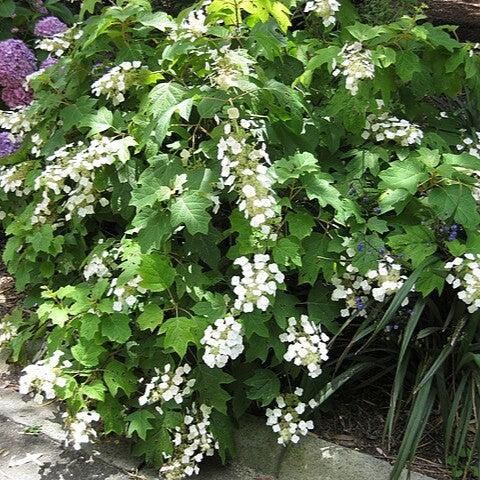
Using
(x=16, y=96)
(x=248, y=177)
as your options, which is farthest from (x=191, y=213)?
(x=16, y=96)

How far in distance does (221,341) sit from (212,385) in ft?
1.03

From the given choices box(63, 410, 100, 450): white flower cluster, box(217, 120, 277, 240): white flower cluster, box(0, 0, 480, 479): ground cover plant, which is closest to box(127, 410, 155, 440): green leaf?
box(0, 0, 480, 479): ground cover plant

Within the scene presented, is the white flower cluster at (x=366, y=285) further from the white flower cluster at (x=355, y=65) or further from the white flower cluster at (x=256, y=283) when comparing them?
the white flower cluster at (x=355, y=65)

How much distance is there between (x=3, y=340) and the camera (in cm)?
307

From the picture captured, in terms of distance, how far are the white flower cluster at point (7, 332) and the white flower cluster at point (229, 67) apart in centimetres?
138

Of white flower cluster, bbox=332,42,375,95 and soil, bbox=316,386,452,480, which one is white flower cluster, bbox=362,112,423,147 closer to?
white flower cluster, bbox=332,42,375,95

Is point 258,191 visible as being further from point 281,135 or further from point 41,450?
point 41,450

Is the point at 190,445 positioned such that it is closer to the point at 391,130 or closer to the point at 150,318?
the point at 150,318

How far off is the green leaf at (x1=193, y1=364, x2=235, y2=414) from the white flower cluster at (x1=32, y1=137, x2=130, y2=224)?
0.81m

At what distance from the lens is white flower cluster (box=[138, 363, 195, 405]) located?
249cm

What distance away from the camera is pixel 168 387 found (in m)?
2.51

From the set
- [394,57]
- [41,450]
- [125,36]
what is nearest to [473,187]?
[394,57]

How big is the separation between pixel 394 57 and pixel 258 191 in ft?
2.59

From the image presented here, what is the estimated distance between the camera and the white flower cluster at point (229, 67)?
2.49 m
